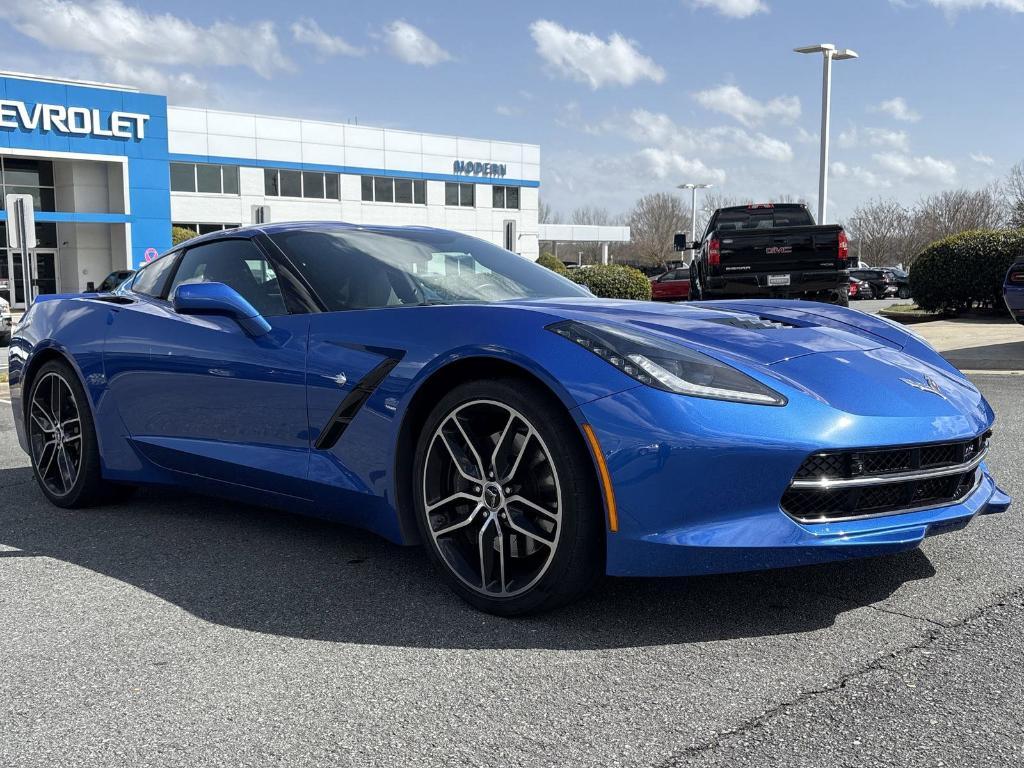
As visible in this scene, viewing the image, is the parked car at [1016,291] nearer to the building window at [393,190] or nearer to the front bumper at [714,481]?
the front bumper at [714,481]

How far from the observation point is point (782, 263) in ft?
44.9

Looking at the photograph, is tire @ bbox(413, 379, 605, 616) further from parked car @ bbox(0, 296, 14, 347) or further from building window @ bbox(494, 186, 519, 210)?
building window @ bbox(494, 186, 519, 210)

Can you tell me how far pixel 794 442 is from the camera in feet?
9.05

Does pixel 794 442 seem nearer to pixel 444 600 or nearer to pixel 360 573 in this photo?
pixel 444 600

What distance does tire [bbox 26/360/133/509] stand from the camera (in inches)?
185

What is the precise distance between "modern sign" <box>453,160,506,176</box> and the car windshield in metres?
52.5

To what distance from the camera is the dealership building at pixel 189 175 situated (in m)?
36.2

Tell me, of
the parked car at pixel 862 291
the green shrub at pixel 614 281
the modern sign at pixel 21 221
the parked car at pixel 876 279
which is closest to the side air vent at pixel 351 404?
the modern sign at pixel 21 221

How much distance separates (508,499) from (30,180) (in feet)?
129

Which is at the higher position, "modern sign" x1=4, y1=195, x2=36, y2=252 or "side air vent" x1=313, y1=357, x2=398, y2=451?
"modern sign" x1=4, y1=195, x2=36, y2=252

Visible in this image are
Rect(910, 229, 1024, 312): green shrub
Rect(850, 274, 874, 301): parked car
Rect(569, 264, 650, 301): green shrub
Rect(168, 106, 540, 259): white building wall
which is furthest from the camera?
Rect(168, 106, 540, 259): white building wall

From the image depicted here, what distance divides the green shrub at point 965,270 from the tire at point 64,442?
18.7m

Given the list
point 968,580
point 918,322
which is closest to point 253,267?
point 968,580

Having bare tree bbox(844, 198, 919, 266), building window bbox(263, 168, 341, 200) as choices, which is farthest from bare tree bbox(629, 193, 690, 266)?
building window bbox(263, 168, 341, 200)
